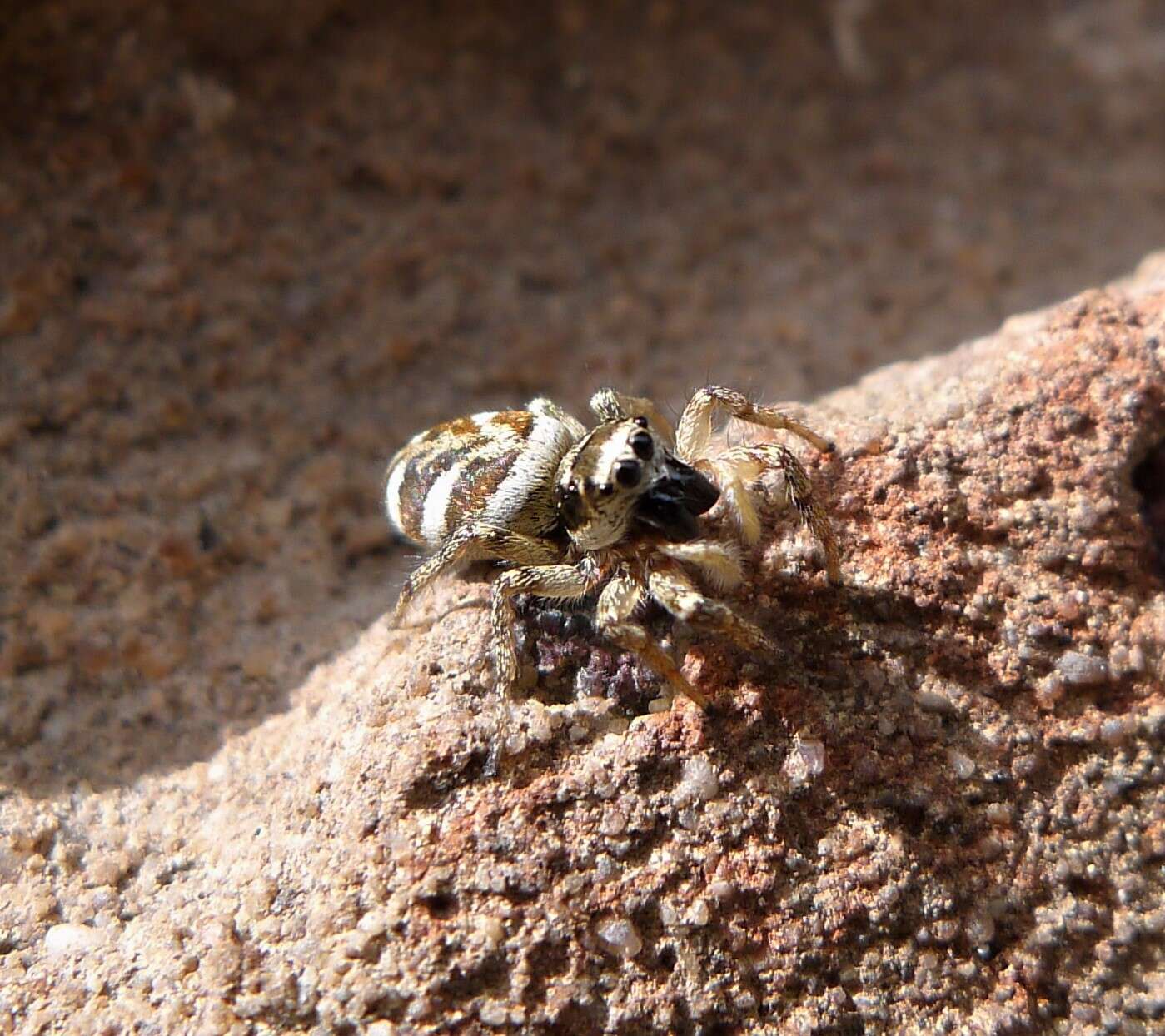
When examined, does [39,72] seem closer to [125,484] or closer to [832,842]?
[125,484]

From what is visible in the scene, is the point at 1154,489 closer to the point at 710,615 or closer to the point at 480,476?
the point at 710,615

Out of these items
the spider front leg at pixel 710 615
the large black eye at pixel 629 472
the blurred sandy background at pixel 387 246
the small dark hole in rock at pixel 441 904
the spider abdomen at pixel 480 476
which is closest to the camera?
the small dark hole in rock at pixel 441 904

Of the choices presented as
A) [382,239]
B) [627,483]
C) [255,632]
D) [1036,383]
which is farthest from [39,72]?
[1036,383]

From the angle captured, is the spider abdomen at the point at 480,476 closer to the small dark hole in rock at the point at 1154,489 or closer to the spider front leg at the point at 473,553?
the spider front leg at the point at 473,553

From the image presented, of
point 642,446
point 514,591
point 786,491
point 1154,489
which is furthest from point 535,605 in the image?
point 1154,489

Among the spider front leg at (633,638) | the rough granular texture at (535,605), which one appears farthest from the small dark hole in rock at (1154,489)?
the spider front leg at (633,638)

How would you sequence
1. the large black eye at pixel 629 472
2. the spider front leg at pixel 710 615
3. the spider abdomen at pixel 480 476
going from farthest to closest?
the spider abdomen at pixel 480 476 → the large black eye at pixel 629 472 → the spider front leg at pixel 710 615

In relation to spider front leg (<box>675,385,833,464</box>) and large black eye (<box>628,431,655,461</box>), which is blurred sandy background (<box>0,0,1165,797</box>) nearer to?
spider front leg (<box>675,385,833,464</box>)

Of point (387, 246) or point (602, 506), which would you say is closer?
point (602, 506)
